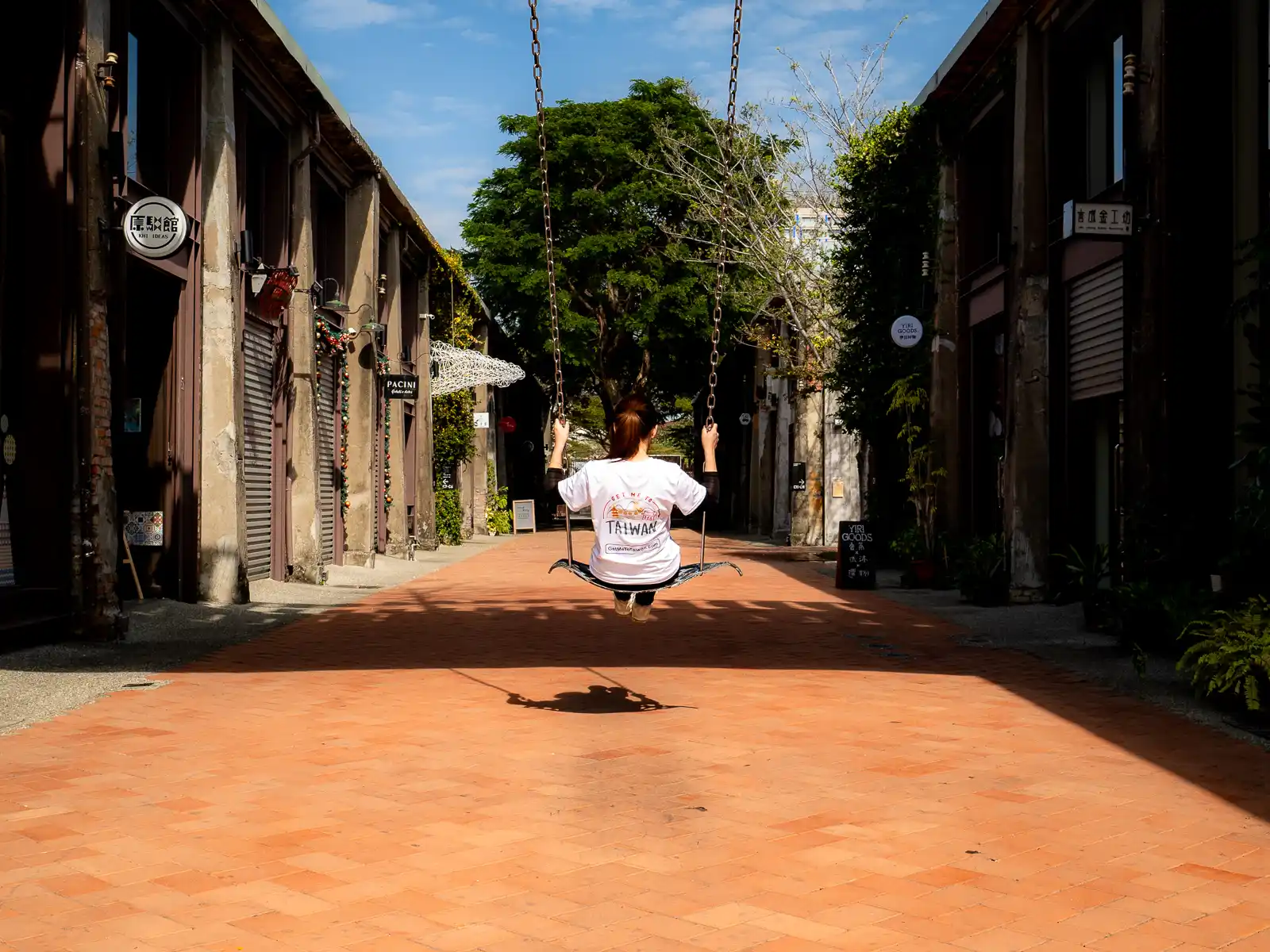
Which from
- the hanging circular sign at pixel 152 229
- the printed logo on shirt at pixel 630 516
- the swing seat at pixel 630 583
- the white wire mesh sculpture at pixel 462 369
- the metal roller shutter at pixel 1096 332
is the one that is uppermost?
the white wire mesh sculpture at pixel 462 369

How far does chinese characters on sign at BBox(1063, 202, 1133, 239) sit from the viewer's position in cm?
1095

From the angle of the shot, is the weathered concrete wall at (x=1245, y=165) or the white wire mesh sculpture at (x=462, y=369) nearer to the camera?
the weathered concrete wall at (x=1245, y=165)

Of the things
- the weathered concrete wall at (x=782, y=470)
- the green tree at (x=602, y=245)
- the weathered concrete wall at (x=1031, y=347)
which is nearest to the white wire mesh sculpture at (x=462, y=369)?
the green tree at (x=602, y=245)

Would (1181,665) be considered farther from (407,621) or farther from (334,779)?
(407,621)

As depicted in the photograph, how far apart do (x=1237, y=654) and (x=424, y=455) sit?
Answer: 2218 cm

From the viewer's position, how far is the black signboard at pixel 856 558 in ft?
58.0

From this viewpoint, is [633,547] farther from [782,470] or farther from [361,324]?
[782,470]

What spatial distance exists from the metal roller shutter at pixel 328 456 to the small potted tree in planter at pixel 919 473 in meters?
8.23

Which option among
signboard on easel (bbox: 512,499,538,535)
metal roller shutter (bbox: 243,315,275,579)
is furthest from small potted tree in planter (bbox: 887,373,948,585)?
signboard on easel (bbox: 512,499,538,535)

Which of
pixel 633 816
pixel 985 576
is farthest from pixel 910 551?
pixel 633 816

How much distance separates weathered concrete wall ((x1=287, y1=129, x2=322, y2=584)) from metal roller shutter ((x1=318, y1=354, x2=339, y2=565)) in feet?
5.94

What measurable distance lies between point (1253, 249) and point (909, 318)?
10.6 metres

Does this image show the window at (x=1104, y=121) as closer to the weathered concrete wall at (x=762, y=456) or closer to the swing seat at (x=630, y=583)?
the swing seat at (x=630, y=583)

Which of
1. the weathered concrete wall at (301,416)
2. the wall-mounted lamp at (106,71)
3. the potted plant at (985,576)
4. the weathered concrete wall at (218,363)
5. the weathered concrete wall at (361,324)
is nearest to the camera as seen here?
the wall-mounted lamp at (106,71)
